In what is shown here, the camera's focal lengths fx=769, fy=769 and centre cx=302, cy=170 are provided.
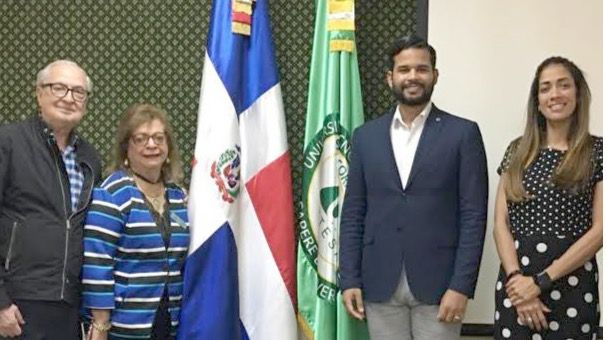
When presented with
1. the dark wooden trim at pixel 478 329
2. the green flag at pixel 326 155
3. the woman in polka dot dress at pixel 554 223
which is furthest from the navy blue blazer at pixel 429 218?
the dark wooden trim at pixel 478 329

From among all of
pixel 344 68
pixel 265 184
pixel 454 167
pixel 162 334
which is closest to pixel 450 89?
pixel 344 68

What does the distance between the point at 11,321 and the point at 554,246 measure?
1689 mm

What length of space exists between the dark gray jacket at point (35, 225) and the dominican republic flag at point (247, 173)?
612mm

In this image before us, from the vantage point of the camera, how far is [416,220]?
255 centimetres

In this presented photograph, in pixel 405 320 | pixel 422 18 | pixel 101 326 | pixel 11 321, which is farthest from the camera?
pixel 422 18

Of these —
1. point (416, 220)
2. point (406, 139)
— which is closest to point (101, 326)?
point (416, 220)

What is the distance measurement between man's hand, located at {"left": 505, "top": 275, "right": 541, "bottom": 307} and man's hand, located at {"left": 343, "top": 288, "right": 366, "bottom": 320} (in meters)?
0.50

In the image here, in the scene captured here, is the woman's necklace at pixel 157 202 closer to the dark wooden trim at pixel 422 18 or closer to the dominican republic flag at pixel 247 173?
the dominican republic flag at pixel 247 173

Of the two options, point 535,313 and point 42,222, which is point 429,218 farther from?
point 42,222

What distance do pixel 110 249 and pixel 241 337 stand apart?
31.2 inches

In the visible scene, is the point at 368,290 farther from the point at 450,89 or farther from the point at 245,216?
the point at 450,89

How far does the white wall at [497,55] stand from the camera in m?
3.05

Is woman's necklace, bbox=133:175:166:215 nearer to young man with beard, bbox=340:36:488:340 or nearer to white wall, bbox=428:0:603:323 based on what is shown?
young man with beard, bbox=340:36:488:340

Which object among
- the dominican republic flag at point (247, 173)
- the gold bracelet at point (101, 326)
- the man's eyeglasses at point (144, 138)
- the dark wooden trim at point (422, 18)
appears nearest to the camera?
the gold bracelet at point (101, 326)
